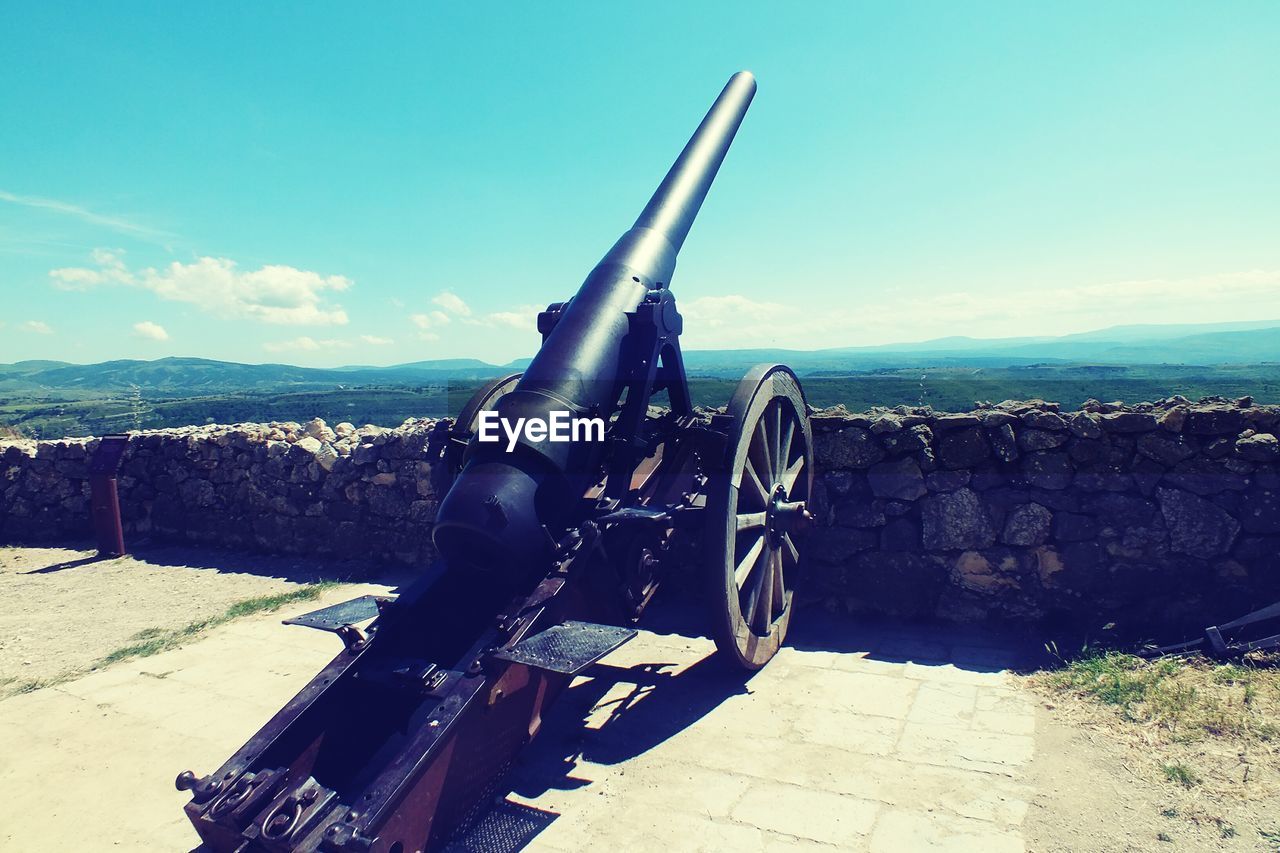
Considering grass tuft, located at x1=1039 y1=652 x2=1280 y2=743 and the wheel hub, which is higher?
the wheel hub

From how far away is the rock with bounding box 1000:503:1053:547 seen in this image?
5.54m

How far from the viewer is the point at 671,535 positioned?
4633mm

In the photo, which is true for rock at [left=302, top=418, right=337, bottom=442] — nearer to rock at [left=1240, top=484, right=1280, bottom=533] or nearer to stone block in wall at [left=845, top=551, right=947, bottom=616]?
stone block in wall at [left=845, top=551, right=947, bottom=616]

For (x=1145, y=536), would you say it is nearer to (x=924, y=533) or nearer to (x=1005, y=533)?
(x=1005, y=533)

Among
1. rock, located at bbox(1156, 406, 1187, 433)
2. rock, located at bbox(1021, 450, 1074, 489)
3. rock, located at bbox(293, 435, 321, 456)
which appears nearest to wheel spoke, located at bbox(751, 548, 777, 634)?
rock, located at bbox(1021, 450, 1074, 489)

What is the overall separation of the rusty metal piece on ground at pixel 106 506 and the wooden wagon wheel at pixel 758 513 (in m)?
8.55

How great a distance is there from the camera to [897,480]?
5930 mm

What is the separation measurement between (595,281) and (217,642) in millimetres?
4390

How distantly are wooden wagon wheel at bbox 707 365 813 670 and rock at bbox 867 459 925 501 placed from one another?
0.61 meters

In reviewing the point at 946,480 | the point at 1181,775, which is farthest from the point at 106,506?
the point at 1181,775

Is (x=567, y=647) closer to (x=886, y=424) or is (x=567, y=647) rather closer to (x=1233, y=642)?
(x=886, y=424)

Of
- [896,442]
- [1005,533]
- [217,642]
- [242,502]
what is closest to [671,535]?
[896,442]

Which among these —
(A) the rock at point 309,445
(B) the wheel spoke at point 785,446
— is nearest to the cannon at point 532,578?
(B) the wheel spoke at point 785,446

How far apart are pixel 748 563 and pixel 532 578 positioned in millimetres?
1478
